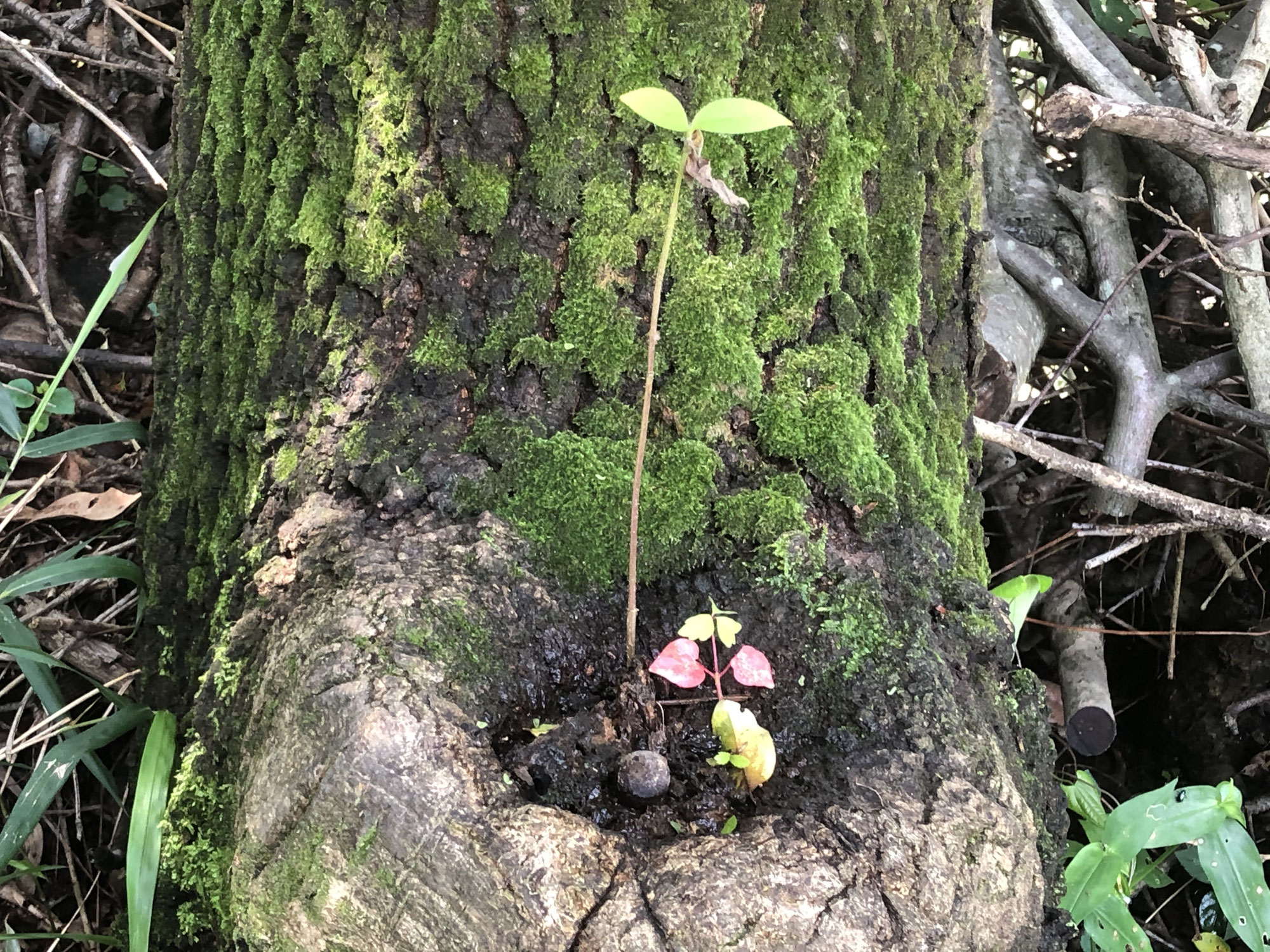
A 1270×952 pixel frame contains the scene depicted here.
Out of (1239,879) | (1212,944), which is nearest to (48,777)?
(1239,879)

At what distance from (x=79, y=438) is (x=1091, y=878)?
7.50 ft

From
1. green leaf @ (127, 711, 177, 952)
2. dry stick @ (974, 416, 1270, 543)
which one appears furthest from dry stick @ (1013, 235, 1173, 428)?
green leaf @ (127, 711, 177, 952)

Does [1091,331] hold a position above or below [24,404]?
above

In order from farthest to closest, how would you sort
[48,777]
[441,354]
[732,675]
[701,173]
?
[48,777], [441,354], [732,675], [701,173]

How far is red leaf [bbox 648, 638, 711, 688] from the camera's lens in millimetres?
1095

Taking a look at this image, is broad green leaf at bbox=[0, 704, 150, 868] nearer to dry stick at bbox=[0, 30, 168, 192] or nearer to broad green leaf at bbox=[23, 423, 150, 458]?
broad green leaf at bbox=[23, 423, 150, 458]

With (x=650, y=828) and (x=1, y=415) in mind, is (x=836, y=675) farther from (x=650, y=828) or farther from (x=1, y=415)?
(x=1, y=415)

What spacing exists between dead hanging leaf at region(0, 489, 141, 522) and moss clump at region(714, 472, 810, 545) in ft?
4.80

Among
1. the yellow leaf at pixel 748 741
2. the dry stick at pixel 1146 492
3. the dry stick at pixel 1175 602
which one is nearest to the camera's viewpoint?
the yellow leaf at pixel 748 741

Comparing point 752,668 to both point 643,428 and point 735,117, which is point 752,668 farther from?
point 735,117

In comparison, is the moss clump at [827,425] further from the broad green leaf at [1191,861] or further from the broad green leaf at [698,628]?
the broad green leaf at [1191,861]

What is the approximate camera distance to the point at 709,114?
823 mm

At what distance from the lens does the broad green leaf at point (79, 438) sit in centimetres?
181

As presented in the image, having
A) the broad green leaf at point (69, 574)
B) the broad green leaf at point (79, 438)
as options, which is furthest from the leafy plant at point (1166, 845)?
the broad green leaf at point (79, 438)
